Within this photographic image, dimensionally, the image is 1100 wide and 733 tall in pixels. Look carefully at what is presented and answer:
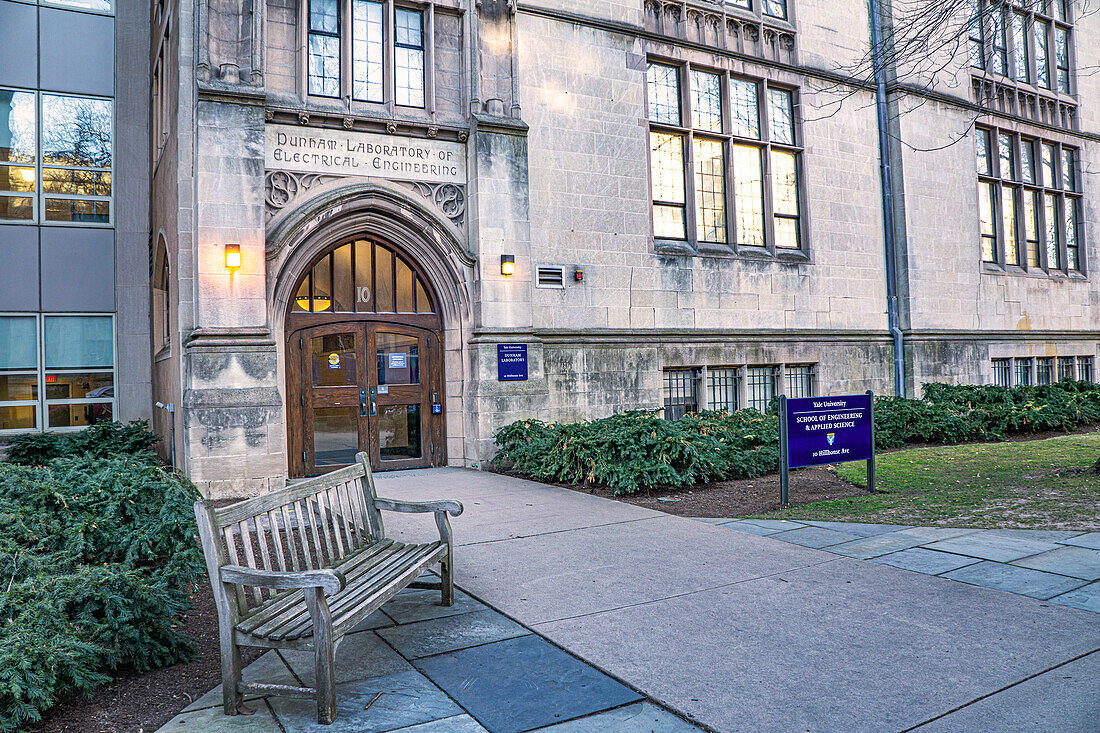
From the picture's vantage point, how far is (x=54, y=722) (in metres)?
3.51

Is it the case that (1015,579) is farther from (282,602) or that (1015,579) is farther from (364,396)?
(364,396)

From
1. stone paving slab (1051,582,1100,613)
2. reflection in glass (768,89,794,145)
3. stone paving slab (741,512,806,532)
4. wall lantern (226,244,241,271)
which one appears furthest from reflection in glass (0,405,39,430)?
stone paving slab (1051,582,1100,613)

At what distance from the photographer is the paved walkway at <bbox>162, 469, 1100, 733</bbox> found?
11.2 ft

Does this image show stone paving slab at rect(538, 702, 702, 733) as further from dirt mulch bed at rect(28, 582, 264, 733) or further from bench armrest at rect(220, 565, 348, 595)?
dirt mulch bed at rect(28, 582, 264, 733)

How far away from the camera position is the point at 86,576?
13.2ft

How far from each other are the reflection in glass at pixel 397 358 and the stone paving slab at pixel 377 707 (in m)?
8.54

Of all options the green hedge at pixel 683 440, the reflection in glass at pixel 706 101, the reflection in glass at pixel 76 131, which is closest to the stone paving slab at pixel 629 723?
the green hedge at pixel 683 440

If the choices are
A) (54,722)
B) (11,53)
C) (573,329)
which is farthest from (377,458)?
(11,53)

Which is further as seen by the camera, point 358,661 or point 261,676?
point 358,661

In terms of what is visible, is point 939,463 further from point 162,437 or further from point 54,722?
point 162,437

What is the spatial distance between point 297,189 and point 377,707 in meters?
9.03

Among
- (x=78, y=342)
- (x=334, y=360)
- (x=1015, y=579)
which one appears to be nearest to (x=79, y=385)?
(x=78, y=342)

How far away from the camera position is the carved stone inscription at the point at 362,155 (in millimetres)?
11031

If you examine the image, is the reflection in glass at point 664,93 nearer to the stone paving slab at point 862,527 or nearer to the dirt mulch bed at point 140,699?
the stone paving slab at point 862,527
